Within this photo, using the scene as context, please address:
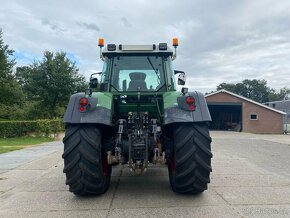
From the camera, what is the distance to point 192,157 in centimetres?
511

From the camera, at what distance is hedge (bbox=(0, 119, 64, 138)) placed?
21.6 meters

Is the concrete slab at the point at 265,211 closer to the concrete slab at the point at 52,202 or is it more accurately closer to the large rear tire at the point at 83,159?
the concrete slab at the point at 52,202

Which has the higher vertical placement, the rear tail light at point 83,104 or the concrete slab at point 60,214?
the rear tail light at point 83,104

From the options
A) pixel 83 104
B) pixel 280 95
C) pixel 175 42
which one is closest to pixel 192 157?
pixel 83 104

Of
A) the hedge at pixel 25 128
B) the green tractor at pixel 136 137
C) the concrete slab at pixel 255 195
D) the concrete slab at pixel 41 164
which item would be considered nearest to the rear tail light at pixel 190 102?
the green tractor at pixel 136 137

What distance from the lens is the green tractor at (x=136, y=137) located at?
516cm

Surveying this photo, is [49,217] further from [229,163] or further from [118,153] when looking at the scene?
[229,163]

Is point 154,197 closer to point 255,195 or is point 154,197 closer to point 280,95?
point 255,195

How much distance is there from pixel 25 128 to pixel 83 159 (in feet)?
61.1

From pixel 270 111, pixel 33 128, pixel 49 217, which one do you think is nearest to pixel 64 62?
pixel 33 128

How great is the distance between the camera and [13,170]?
882cm

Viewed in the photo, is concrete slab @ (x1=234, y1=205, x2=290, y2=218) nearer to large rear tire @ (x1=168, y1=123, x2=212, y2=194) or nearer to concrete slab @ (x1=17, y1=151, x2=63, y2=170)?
large rear tire @ (x1=168, y1=123, x2=212, y2=194)

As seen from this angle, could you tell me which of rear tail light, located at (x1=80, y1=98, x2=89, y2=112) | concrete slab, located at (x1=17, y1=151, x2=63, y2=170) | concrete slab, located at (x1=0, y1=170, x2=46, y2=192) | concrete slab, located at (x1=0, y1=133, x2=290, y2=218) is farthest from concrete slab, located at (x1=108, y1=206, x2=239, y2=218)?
concrete slab, located at (x1=17, y1=151, x2=63, y2=170)

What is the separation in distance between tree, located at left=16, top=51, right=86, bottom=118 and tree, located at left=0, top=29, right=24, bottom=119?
51.7 inches
